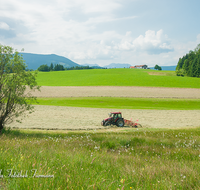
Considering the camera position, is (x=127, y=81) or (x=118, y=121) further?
(x=127, y=81)

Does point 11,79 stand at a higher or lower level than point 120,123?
higher

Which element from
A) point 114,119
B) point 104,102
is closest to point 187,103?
point 104,102

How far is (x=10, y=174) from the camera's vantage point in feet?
10.8

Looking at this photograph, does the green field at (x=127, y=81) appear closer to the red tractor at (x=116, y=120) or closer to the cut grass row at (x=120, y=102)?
the cut grass row at (x=120, y=102)

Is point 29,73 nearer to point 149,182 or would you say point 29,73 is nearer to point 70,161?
point 70,161

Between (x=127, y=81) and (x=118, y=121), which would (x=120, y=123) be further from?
(x=127, y=81)

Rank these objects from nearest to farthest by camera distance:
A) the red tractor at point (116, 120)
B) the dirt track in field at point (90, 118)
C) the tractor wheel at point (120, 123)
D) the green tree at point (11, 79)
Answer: the green tree at point (11, 79) → the dirt track in field at point (90, 118) → the red tractor at point (116, 120) → the tractor wheel at point (120, 123)

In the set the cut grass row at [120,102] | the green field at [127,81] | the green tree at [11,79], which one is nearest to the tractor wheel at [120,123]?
the green tree at [11,79]

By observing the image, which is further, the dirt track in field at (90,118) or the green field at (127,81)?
the green field at (127,81)

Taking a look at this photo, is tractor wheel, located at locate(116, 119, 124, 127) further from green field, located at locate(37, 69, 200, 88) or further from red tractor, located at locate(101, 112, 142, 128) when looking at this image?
green field, located at locate(37, 69, 200, 88)

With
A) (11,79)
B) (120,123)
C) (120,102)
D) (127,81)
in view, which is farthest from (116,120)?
(127,81)

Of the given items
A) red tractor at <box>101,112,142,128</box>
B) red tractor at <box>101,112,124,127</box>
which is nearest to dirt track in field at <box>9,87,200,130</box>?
red tractor at <box>101,112,142,128</box>

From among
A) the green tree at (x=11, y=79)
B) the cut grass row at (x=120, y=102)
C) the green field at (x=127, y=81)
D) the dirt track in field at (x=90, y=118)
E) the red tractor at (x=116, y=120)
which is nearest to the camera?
the green tree at (x=11, y=79)

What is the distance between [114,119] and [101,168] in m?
18.5
